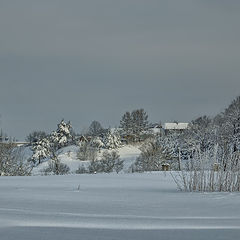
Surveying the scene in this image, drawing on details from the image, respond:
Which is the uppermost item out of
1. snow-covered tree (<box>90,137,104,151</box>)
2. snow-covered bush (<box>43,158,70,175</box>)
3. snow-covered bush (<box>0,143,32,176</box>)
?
snow-covered tree (<box>90,137,104,151</box>)

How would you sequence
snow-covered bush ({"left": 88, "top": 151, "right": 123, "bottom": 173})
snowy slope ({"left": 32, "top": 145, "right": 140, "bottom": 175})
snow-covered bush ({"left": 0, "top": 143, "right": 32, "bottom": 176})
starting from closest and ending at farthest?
snow-covered bush ({"left": 0, "top": 143, "right": 32, "bottom": 176}) < snow-covered bush ({"left": 88, "top": 151, "right": 123, "bottom": 173}) < snowy slope ({"left": 32, "top": 145, "right": 140, "bottom": 175})

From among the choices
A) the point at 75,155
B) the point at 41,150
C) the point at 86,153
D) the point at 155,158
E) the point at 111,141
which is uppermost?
the point at 111,141

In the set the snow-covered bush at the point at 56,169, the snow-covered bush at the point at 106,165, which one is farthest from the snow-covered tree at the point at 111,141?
the snow-covered bush at the point at 56,169

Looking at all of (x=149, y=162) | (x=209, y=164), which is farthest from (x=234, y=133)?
(x=209, y=164)

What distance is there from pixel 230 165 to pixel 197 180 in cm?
58

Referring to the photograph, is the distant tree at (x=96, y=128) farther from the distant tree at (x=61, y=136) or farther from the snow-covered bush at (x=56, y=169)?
the snow-covered bush at (x=56, y=169)

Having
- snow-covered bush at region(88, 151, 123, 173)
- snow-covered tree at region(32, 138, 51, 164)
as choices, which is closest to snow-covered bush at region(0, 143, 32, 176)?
snow-covered bush at region(88, 151, 123, 173)

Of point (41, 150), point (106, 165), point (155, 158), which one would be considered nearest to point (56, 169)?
point (155, 158)

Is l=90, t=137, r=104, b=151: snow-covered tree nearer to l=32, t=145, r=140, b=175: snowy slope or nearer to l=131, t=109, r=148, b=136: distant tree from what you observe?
l=32, t=145, r=140, b=175: snowy slope

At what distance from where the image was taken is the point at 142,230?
3.12 meters

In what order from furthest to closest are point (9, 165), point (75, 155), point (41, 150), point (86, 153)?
point (75, 155), point (41, 150), point (86, 153), point (9, 165)

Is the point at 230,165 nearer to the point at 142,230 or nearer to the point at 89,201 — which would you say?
the point at 89,201

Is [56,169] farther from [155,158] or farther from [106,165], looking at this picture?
[106,165]

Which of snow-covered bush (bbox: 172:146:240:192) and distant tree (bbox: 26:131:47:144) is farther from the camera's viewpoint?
distant tree (bbox: 26:131:47:144)
